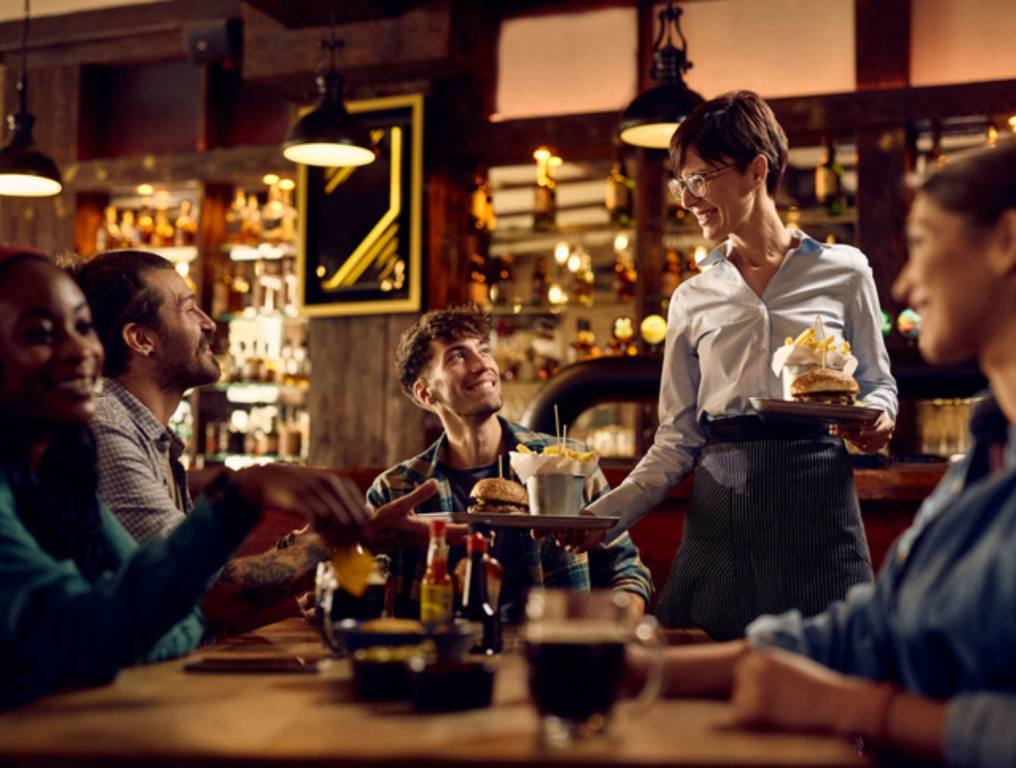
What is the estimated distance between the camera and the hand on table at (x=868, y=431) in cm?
257

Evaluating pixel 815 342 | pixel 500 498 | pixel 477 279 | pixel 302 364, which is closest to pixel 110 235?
pixel 302 364

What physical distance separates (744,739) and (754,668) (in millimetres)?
101

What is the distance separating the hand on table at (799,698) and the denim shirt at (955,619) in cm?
10

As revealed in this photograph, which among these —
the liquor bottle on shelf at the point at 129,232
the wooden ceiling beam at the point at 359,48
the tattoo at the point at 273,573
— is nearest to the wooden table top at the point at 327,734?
the tattoo at the point at 273,573

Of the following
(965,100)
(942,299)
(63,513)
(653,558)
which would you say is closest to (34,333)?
(63,513)

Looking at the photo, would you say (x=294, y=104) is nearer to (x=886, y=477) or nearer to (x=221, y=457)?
(x=221, y=457)

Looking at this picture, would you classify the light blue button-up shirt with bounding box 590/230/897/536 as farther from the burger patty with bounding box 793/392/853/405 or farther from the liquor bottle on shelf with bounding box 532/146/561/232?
the liquor bottle on shelf with bounding box 532/146/561/232

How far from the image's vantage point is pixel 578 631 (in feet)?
4.11

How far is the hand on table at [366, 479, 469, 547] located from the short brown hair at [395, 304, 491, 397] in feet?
3.32

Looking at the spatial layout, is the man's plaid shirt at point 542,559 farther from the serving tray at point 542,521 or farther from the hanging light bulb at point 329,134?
the hanging light bulb at point 329,134

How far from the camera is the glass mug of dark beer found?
1248 mm

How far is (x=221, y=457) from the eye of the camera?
7.52 m

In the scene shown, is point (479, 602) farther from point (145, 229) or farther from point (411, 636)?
point (145, 229)

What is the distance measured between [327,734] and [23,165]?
16.2ft
